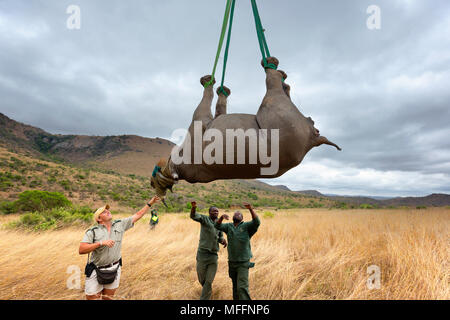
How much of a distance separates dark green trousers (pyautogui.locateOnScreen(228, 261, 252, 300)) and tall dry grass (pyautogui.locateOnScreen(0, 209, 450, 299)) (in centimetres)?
83

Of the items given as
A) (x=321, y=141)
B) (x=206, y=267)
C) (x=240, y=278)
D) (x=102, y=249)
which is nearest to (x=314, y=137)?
(x=321, y=141)

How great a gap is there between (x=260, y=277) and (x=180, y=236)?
6.04 metres

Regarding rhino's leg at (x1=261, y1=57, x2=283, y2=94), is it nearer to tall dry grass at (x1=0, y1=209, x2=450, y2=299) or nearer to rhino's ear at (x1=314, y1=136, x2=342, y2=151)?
rhino's ear at (x1=314, y1=136, x2=342, y2=151)

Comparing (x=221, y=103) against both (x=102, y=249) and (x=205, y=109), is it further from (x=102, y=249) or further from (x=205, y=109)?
(x=102, y=249)

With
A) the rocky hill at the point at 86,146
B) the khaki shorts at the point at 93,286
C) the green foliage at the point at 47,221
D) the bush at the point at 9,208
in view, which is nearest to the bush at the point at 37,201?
the bush at the point at 9,208

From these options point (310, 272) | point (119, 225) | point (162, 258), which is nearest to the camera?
point (119, 225)

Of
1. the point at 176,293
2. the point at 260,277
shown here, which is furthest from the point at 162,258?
the point at 260,277

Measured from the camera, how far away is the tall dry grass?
198 inches

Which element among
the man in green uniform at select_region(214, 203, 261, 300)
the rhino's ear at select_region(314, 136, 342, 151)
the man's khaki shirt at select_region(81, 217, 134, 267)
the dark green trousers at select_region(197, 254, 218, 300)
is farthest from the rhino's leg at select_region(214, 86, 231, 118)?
the dark green trousers at select_region(197, 254, 218, 300)

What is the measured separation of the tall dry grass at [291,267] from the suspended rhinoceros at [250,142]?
3.44 metres

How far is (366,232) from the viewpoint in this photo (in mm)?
8414

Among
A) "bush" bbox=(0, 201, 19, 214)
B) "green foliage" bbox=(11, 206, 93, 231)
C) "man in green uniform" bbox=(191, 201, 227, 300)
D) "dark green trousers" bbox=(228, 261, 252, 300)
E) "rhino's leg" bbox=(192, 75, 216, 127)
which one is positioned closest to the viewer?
"rhino's leg" bbox=(192, 75, 216, 127)

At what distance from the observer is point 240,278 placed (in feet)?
15.8

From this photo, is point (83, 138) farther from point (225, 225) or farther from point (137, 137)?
point (225, 225)
